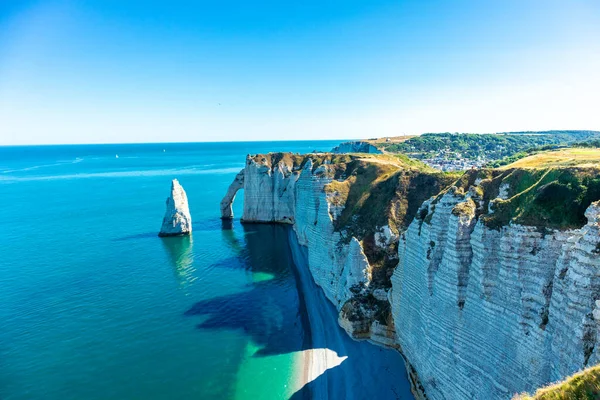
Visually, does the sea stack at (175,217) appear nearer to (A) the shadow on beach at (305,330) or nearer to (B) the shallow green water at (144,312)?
(B) the shallow green water at (144,312)

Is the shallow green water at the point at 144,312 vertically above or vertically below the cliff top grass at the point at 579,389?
below

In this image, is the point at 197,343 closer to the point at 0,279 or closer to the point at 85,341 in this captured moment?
the point at 85,341

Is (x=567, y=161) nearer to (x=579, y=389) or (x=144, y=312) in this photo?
(x=579, y=389)

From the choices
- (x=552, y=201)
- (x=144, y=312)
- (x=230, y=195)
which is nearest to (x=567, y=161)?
(x=552, y=201)

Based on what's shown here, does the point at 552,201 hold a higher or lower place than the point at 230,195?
higher

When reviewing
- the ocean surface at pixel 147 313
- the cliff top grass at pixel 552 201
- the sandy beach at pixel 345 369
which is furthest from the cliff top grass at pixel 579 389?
the ocean surface at pixel 147 313
